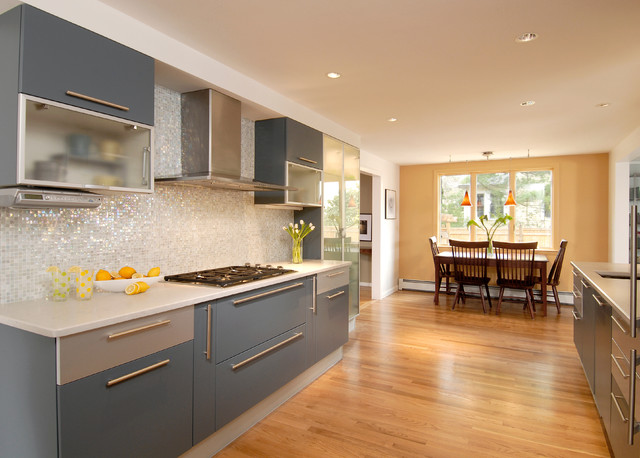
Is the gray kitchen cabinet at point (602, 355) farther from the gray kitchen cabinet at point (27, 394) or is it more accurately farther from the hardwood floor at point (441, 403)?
the gray kitchen cabinet at point (27, 394)

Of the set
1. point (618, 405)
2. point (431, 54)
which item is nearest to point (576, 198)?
point (431, 54)

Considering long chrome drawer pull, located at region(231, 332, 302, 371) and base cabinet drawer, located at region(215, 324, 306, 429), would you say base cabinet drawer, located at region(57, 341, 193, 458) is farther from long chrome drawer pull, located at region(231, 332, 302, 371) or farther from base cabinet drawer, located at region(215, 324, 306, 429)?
long chrome drawer pull, located at region(231, 332, 302, 371)

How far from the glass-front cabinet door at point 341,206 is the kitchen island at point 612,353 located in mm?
2154

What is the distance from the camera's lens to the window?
652 cm

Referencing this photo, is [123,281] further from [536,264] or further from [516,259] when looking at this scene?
[536,264]

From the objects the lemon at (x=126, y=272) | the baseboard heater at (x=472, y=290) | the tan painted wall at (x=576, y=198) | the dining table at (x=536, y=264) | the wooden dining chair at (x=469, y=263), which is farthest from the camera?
the baseboard heater at (x=472, y=290)

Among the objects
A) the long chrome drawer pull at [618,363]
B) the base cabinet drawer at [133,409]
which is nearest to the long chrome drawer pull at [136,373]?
Answer: the base cabinet drawer at [133,409]

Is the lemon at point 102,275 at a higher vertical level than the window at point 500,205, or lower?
lower

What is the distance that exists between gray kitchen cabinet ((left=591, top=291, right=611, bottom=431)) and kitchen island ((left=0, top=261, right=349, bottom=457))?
1847mm

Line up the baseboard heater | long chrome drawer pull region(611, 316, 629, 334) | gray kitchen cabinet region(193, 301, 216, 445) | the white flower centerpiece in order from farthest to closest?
the baseboard heater, the white flower centerpiece, gray kitchen cabinet region(193, 301, 216, 445), long chrome drawer pull region(611, 316, 629, 334)

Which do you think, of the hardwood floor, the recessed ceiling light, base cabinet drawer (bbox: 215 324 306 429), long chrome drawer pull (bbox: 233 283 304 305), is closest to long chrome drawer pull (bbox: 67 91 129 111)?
long chrome drawer pull (bbox: 233 283 304 305)

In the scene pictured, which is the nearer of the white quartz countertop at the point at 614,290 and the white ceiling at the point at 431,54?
the white quartz countertop at the point at 614,290

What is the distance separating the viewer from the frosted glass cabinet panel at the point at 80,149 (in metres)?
1.66

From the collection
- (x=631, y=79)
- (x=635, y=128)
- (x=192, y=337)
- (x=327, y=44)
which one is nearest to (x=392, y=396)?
(x=192, y=337)
